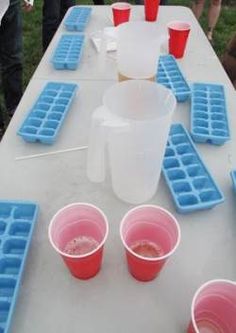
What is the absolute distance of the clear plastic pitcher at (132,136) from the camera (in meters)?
0.57

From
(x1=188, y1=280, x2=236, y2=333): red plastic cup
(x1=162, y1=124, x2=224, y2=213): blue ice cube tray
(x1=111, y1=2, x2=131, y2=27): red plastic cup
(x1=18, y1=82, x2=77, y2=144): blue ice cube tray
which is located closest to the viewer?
(x1=188, y1=280, x2=236, y2=333): red plastic cup

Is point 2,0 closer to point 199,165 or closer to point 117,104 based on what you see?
point 117,104

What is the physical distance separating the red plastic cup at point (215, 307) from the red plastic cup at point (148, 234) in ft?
0.27

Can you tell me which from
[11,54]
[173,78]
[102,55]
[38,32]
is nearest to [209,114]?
[173,78]

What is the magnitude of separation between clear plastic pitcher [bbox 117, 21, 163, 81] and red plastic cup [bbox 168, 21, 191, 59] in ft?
1.01

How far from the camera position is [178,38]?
113 cm

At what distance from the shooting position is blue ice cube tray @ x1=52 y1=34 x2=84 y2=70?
1.08 metres

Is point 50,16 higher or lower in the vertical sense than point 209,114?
lower

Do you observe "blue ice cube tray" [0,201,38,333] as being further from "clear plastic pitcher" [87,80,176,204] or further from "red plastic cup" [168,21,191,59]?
"red plastic cup" [168,21,191,59]

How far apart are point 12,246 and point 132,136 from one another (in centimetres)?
28

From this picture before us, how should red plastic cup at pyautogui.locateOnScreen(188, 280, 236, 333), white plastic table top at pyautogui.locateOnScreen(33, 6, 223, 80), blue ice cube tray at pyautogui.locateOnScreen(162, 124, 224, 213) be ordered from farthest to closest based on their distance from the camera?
white plastic table top at pyautogui.locateOnScreen(33, 6, 223, 80)
blue ice cube tray at pyautogui.locateOnScreen(162, 124, 224, 213)
red plastic cup at pyautogui.locateOnScreen(188, 280, 236, 333)

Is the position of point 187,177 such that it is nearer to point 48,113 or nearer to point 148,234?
point 148,234

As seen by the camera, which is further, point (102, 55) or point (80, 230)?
point (102, 55)

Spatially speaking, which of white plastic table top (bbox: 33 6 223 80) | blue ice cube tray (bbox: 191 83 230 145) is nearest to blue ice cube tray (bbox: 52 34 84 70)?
white plastic table top (bbox: 33 6 223 80)
